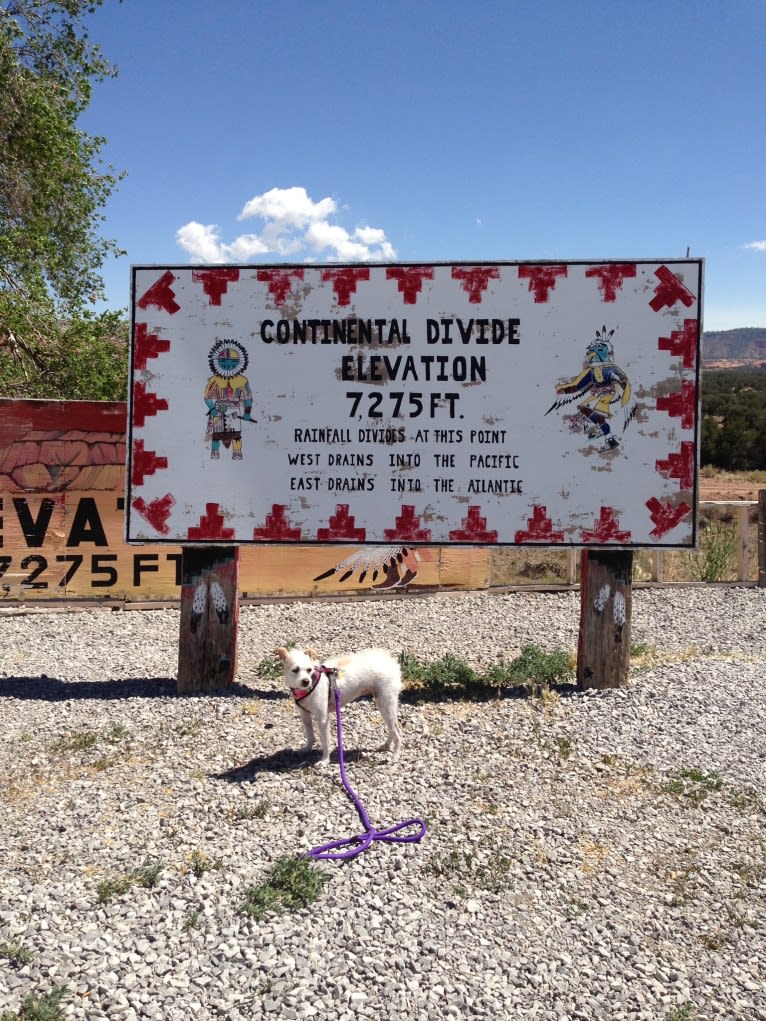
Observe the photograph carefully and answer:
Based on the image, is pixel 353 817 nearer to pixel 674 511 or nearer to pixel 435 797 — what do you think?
pixel 435 797

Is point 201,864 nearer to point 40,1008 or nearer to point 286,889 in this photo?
point 286,889

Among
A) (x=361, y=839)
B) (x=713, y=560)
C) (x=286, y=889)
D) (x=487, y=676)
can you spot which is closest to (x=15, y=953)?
(x=286, y=889)

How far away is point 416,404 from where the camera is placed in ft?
28.2

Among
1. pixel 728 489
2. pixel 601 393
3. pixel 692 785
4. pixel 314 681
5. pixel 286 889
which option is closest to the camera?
pixel 286 889

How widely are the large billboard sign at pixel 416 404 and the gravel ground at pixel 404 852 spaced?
1987mm

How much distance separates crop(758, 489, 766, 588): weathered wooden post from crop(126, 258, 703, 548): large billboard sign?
7.78 metres

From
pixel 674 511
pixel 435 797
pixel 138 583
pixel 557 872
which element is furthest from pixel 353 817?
pixel 138 583

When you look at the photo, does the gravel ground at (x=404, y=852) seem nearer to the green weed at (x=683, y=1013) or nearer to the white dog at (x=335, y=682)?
the green weed at (x=683, y=1013)

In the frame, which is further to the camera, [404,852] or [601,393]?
[601,393]

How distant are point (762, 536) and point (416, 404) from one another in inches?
385

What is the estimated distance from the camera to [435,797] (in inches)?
243

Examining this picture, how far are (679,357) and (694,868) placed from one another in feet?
17.3

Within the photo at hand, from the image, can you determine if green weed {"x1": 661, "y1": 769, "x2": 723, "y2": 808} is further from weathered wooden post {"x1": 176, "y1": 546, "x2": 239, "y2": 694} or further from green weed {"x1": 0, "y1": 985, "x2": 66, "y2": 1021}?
weathered wooden post {"x1": 176, "y1": 546, "x2": 239, "y2": 694}

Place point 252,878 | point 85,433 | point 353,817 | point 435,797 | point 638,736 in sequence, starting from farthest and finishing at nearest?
point 85,433, point 638,736, point 435,797, point 353,817, point 252,878
